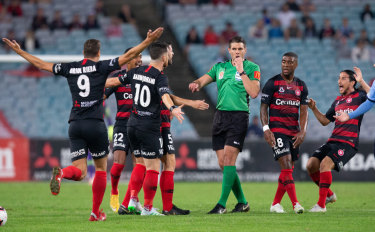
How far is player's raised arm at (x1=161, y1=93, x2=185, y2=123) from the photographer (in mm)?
8281

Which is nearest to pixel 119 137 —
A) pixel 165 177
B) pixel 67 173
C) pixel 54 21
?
pixel 165 177

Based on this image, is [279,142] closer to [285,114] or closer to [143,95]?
[285,114]

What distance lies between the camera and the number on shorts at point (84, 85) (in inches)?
341

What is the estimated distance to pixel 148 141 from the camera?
9.15 m

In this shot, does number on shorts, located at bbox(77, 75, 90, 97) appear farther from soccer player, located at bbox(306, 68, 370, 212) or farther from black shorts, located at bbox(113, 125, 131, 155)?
soccer player, located at bbox(306, 68, 370, 212)

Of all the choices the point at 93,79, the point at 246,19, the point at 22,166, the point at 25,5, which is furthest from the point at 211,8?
the point at 93,79

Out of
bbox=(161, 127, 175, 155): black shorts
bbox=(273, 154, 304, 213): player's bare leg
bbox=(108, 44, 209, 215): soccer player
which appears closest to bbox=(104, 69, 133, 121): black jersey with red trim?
bbox=(108, 44, 209, 215): soccer player

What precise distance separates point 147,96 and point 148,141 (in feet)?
2.06

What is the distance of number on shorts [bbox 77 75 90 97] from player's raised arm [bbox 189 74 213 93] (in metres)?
1.66

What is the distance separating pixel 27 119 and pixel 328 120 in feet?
43.0

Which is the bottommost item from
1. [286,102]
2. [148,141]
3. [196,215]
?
[196,215]

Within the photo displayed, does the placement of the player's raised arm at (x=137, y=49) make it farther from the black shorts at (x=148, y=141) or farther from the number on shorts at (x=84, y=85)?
the black shorts at (x=148, y=141)

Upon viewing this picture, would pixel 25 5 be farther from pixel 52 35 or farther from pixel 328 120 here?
pixel 328 120

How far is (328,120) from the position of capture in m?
10.7
